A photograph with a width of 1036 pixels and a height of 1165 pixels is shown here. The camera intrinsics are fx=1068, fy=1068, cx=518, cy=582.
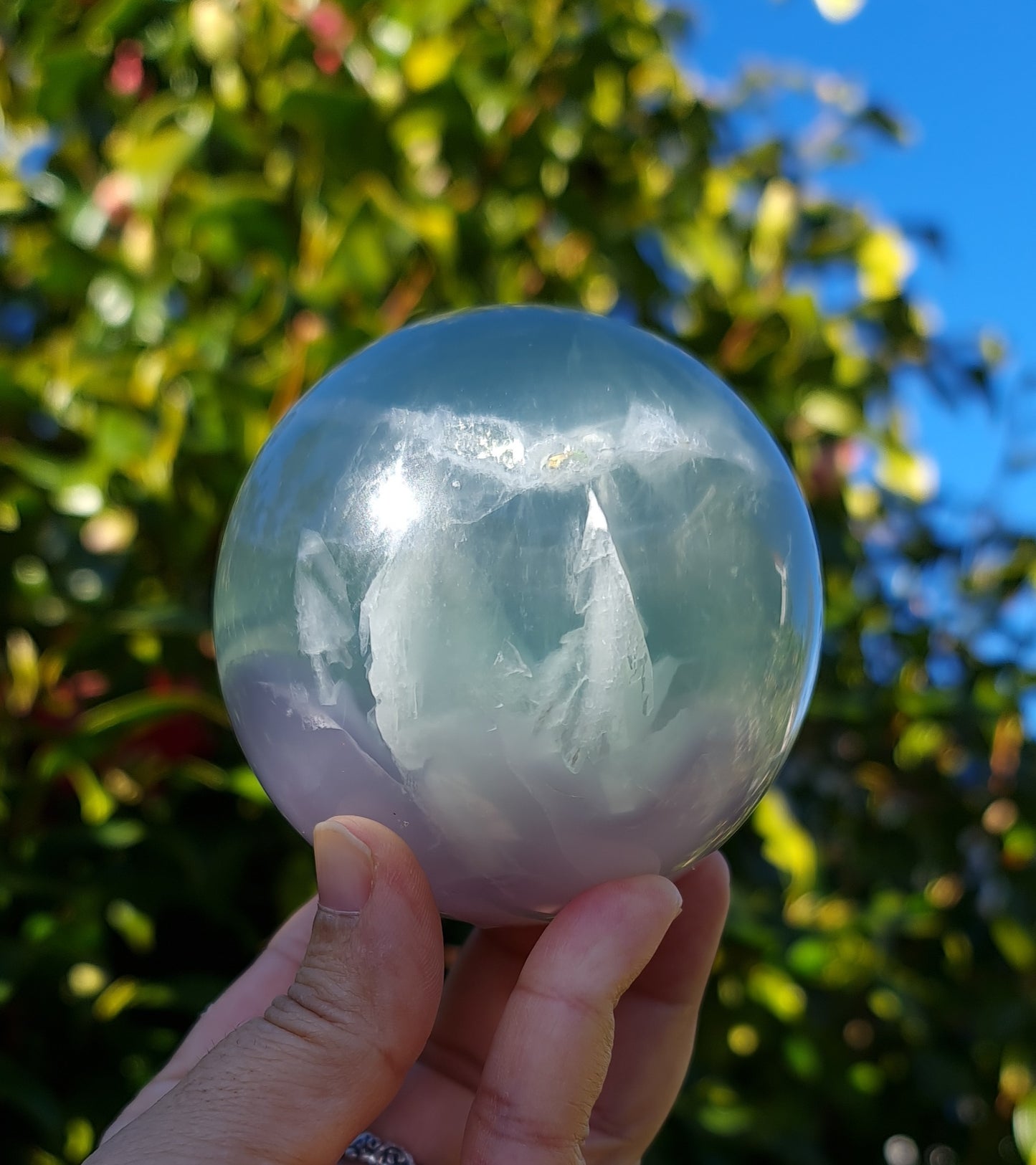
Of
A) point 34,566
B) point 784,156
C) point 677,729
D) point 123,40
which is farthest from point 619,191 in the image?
point 677,729

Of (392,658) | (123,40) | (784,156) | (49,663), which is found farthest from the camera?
(784,156)

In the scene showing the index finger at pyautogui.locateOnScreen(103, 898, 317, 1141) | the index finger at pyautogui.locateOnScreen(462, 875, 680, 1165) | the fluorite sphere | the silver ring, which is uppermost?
the fluorite sphere

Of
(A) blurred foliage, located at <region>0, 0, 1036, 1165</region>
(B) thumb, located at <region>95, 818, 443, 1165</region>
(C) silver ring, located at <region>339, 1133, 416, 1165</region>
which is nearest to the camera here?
(B) thumb, located at <region>95, 818, 443, 1165</region>

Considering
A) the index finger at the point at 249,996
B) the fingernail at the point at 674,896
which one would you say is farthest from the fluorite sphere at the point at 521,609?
the index finger at the point at 249,996

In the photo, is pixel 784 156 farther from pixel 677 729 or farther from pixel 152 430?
pixel 677 729

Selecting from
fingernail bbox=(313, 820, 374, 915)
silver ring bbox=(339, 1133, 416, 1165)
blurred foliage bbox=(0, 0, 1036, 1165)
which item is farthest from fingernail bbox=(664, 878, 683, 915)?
blurred foliage bbox=(0, 0, 1036, 1165)

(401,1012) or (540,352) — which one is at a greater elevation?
(540,352)

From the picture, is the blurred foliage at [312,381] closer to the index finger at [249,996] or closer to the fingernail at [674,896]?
the index finger at [249,996]

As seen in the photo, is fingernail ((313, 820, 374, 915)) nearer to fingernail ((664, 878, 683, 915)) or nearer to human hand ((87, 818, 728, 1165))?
human hand ((87, 818, 728, 1165))
